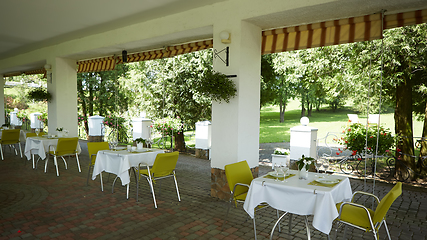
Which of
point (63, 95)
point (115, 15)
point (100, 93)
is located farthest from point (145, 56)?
point (100, 93)

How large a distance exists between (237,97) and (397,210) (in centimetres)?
284

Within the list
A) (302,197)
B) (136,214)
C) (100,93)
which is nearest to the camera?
(302,197)

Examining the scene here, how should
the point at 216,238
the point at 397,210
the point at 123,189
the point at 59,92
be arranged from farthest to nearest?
1. the point at 59,92
2. the point at 123,189
3. the point at 397,210
4. the point at 216,238

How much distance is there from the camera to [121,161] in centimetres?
443

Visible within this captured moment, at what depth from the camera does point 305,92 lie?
55.6ft

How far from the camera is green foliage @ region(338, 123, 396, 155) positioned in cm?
606

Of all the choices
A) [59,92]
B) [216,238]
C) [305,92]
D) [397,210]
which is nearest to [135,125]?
[59,92]

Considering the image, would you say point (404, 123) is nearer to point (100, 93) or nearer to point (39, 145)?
point (39, 145)

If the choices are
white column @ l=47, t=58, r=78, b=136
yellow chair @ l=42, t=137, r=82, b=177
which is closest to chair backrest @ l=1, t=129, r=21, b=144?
white column @ l=47, t=58, r=78, b=136

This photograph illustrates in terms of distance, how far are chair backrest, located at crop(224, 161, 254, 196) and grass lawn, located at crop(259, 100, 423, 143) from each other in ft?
41.5

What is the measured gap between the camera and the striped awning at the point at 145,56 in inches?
229

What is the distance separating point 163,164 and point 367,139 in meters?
4.64

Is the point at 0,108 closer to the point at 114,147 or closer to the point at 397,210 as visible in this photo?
the point at 114,147

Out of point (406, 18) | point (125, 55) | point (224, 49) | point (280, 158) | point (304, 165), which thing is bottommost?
point (280, 158)
